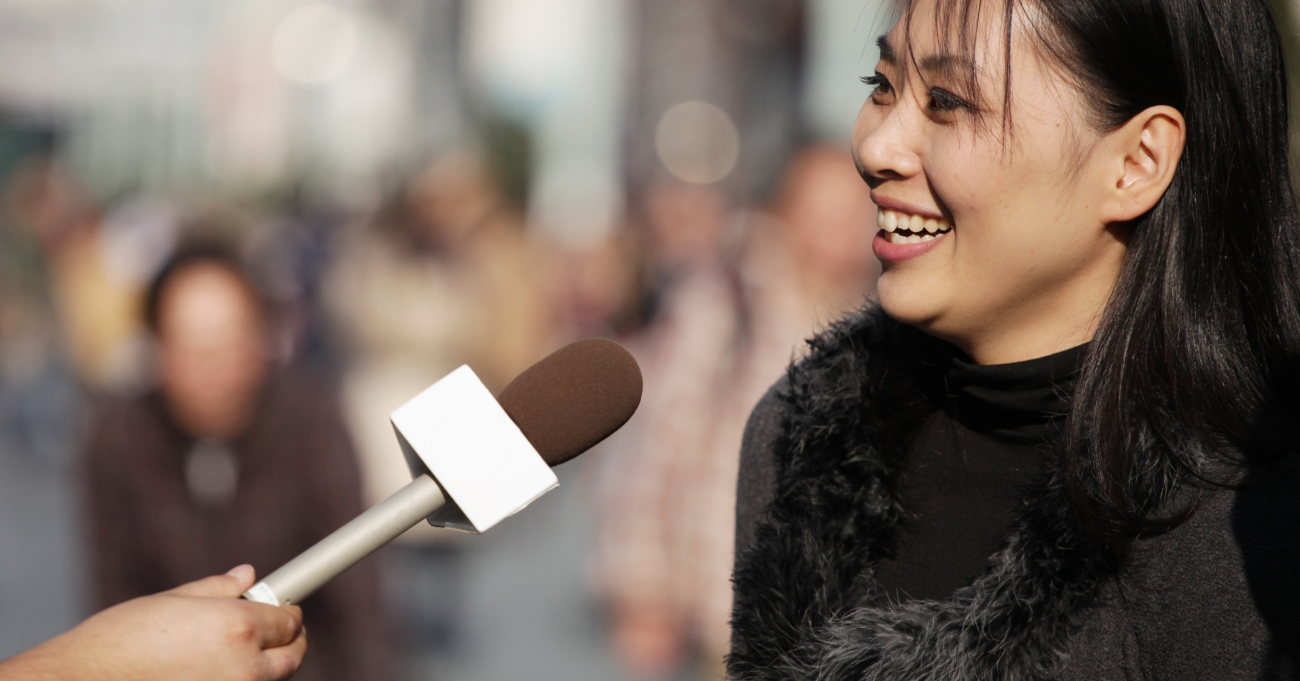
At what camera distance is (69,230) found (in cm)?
1402

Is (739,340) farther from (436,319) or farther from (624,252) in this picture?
(624,252)

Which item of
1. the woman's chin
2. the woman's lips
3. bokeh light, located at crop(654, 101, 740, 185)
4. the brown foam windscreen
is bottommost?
bokeh light, located at crop(654, 101, 740, 185)

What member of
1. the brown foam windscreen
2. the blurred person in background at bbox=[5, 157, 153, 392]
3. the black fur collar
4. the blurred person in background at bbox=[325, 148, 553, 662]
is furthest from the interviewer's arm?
the blurred person in background at bbox=[5, 157, 153, 392]

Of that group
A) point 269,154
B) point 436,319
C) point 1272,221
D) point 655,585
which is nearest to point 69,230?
point 436,319

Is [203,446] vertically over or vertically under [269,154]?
over

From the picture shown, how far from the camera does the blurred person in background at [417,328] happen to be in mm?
6879

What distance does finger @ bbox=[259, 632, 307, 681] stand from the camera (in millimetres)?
1558

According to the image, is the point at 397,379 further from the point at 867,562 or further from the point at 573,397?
the point at 573,397

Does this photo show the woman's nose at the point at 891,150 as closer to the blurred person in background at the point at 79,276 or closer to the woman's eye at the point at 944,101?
the woman's eye at the point at 944,101

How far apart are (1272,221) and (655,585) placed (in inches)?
160

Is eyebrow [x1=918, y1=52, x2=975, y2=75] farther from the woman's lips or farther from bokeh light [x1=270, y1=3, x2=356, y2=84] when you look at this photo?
bokeh light [x1=270, y1=3, x2=356, y2=84]

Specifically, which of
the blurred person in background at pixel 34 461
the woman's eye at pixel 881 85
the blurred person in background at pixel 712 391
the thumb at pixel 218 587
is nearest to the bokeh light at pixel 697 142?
the blurred person in background at pixel 34 461

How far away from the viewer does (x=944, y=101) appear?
1751 millimetres

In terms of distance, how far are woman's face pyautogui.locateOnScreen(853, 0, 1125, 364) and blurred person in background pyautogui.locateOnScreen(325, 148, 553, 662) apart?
4389 millimetres
